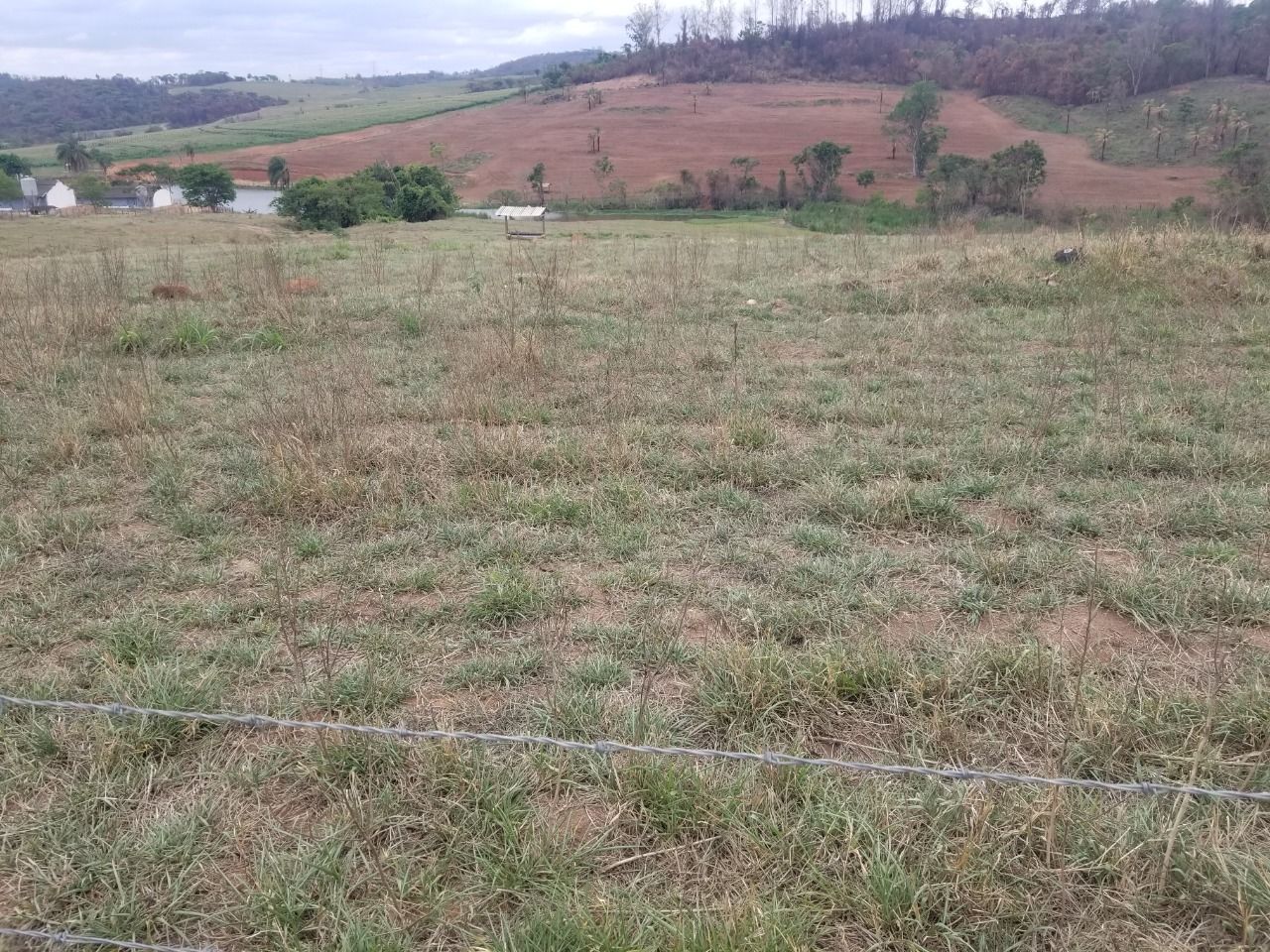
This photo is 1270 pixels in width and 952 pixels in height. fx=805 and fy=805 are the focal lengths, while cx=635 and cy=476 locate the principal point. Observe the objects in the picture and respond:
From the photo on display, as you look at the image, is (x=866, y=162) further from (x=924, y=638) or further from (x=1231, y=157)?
(x=924, y=638)

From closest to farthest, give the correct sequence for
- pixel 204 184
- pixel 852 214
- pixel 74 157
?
pixel 852 214, pixel 204 184, pixel 74 157

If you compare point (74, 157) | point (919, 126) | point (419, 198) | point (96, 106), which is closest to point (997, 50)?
point (919, 126)

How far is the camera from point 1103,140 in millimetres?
42156

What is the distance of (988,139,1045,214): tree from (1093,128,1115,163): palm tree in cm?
778

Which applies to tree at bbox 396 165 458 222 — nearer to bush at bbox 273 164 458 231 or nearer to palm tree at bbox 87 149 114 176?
bush at bbox 273 164 458 231

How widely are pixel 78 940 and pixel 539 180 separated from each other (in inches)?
2090


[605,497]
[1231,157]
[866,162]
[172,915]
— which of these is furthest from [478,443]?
[866,162]

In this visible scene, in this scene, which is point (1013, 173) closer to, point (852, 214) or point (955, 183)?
point (955, 183)

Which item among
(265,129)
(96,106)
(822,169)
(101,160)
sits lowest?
(822,169)

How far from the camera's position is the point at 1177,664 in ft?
8.59

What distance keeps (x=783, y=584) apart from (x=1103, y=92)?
6130 centimetres

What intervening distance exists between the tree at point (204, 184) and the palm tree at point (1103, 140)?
171ft

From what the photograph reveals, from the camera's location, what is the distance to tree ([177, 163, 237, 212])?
52406 mm

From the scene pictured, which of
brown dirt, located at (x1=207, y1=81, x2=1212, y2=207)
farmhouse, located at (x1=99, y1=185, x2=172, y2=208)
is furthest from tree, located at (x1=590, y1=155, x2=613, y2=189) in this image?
farmhouse, located at (x1=99, y1=185, x2=172, y2=208)
